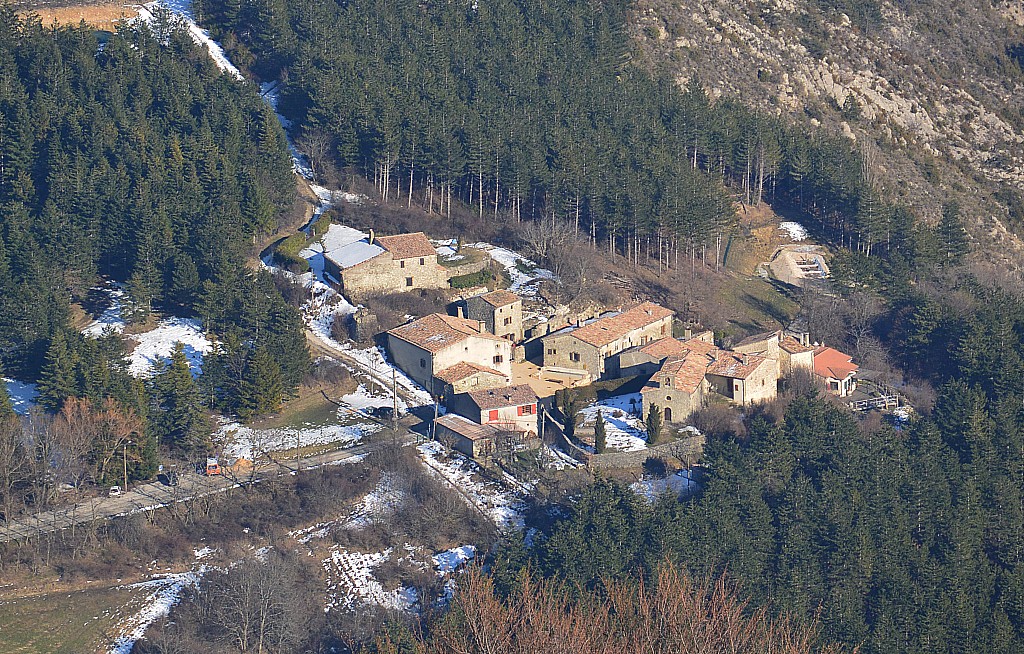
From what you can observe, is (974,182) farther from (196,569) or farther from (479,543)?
(196,569)

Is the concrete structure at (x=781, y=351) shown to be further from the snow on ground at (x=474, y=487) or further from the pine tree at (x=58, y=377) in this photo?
the pine tree at (x=58, y=377)

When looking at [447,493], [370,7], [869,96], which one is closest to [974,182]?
[869,96]

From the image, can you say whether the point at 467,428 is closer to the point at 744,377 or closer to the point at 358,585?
the point at 358,585

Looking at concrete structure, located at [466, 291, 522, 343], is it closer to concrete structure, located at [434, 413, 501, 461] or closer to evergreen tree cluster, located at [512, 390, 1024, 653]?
concrete structure, located at [434, 413, 501, 461]

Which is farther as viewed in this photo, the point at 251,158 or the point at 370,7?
the point at 370,7

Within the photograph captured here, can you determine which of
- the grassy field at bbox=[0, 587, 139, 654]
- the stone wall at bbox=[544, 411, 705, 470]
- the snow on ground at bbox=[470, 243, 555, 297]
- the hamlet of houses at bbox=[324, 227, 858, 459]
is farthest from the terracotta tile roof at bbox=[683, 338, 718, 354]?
the grassy field at bbox=[0, 587, 139, 654]

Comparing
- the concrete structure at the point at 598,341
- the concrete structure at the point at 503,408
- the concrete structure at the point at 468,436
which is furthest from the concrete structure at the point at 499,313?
the concrete structure at the point at 468,436
